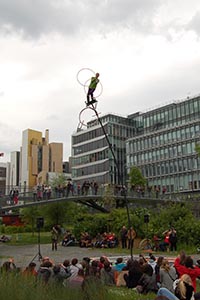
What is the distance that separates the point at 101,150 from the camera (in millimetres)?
101375

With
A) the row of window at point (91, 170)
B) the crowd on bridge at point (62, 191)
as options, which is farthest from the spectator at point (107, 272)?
the row of window at point (91, 170)

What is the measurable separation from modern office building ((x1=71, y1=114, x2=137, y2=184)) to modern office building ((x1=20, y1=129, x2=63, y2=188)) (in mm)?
41490

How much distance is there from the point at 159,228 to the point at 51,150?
441ft

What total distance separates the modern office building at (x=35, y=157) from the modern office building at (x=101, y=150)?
41.5 meters

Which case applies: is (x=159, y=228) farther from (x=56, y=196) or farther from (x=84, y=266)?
(x=84, y=266)

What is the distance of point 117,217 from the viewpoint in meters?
34.6

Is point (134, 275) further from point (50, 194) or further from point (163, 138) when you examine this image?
point (163, 138)

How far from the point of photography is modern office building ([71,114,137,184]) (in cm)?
10025

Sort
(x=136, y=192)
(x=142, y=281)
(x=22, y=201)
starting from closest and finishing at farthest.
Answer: (x=142, y=281), (x=22, y=201), (x=136, y=192)

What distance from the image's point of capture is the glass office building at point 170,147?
86.2m

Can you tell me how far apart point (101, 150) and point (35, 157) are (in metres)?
58.7

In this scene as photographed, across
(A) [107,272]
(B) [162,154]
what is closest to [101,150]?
(B) [162,154]

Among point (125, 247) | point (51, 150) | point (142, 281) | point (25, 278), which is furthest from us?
point (51, 150)

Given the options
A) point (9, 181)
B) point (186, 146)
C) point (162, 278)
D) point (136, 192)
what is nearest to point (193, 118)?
point (186, 146)
